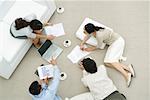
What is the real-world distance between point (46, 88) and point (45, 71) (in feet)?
0.68

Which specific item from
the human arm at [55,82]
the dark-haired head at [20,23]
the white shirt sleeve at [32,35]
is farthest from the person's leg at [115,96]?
the dark-haired head at [20,23]

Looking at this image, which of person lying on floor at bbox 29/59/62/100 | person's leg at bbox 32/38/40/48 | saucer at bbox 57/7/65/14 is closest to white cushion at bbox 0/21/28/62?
person's leg at bbox 32/38/40/48

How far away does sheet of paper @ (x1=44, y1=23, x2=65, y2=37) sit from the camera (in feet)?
12.4

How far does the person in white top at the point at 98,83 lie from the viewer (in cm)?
318

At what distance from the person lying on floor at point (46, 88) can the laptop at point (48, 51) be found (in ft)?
1.02

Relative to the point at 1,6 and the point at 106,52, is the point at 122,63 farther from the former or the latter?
the point at 1,6

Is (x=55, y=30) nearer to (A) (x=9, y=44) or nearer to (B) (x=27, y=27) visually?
(B) (x=27, y=27)

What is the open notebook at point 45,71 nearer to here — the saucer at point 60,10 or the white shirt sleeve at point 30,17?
the white shirt sleeve at point 30,17

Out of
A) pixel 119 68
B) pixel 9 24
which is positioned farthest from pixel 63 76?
pixel 9 24

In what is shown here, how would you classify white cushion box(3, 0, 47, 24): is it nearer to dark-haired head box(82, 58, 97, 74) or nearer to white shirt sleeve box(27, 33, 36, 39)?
white shirt sleeve box(27, 33, 36, 39)

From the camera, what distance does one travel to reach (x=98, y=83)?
10.4 feet

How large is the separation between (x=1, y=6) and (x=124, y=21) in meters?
1.43

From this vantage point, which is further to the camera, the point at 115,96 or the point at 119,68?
the point at 119,68

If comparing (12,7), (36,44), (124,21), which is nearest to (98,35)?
(124,21)
